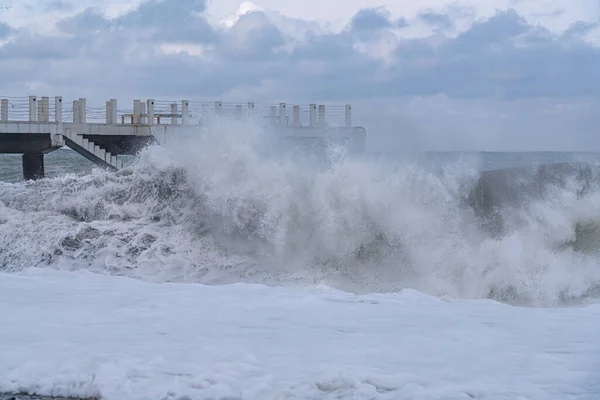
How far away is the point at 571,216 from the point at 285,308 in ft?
18.3

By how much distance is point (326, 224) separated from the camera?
988 cm

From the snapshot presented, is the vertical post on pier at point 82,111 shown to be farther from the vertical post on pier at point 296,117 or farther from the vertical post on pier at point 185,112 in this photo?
the vertical post on pier at point 296,117

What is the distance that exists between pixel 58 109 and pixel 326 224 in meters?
14.4

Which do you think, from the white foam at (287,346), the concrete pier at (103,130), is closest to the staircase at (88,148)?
the concrete pier at (103,130)

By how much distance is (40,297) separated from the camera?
21.3 ft

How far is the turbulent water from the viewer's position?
29.2 feet

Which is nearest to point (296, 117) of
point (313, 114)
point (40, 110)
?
point (313, 114)

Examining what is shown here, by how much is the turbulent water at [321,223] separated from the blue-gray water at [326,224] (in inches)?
0.8

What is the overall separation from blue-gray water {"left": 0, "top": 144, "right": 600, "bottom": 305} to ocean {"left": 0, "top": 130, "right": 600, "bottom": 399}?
0.03 metres

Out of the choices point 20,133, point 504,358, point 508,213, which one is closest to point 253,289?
point 504,358

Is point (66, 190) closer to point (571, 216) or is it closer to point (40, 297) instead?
point (40, 297)

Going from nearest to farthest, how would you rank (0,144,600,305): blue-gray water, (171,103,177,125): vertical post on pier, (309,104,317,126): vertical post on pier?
(0,144,600,305): blue-gray water, (171,103,177,125): vertical post on pier, (309,104,317,126): vertical post on pier

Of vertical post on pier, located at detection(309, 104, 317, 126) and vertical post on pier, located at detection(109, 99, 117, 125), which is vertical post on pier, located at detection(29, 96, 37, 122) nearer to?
vertical post on pier, located at detection(109, 99, 117, 125)

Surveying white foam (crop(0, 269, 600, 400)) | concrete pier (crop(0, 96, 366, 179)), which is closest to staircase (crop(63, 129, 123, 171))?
concrete pier (crop(0, 96, 366, 179))
